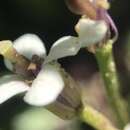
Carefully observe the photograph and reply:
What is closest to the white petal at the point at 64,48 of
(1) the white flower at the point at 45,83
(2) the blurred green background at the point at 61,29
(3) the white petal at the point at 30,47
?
(1) the white flower at the point at 45,83

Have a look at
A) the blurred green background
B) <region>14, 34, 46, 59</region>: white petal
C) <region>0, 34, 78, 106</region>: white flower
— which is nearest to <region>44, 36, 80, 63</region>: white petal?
<region>0, 34, 78, 106</region>: white flower

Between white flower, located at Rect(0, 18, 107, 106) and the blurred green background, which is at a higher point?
white flower, located at Rect(0, 18, 107, 106)

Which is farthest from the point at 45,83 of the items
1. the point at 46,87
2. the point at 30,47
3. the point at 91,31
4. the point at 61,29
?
the point at 61,29

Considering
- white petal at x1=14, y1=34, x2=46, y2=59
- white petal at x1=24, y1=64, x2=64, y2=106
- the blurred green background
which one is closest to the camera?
white petal at x1=24, y1=64, x2=64, y2=106

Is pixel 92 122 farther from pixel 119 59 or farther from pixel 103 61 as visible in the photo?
pixel 119 59

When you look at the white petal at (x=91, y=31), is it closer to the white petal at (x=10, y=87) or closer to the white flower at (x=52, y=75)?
the white flower at (x=52, y=75)

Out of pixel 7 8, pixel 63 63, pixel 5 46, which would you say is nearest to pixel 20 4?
pixel 7 8

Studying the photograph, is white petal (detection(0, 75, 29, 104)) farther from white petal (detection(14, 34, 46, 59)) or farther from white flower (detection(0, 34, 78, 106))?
white petal (detection(14, 34, 46, 59))
